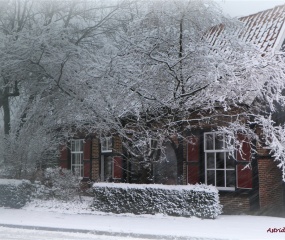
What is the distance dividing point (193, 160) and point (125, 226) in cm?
530

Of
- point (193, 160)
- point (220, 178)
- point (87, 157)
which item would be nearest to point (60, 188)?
point (193, 160)

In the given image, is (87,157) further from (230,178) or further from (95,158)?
(230,178)

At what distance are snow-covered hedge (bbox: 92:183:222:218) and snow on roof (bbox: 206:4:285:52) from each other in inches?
185

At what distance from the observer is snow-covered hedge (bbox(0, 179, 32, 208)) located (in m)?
15.2

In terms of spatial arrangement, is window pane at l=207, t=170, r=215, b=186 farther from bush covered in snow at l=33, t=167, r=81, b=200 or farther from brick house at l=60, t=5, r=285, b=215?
bush covered in snow at l=33, t=167, r=81, b=200

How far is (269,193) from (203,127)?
319 centimetres

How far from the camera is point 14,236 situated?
1007 centimetres

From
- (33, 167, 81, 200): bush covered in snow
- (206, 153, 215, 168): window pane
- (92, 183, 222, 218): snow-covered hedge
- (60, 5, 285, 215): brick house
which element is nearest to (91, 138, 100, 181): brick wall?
(60, 5, 285, 215): brick house

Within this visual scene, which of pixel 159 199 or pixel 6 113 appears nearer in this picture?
pixel 159 199

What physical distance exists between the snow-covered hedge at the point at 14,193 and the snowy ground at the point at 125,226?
3.74ft

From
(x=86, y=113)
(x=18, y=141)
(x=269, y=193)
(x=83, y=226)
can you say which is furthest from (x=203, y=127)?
(x=18, y=141)

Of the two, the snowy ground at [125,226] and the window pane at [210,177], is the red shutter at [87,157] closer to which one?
the snowy ground at [125,226]

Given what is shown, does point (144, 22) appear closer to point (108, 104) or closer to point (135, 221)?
point (108, 104)

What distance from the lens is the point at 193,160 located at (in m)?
15.7
